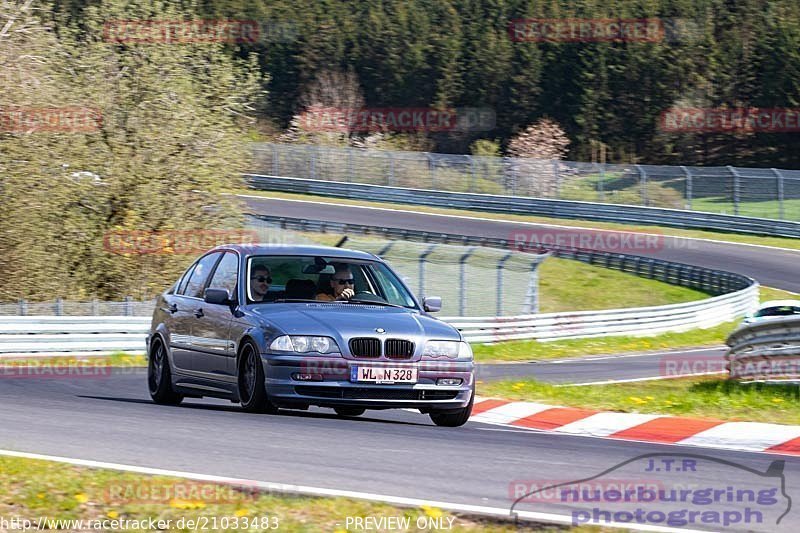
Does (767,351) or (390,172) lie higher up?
(767,351)

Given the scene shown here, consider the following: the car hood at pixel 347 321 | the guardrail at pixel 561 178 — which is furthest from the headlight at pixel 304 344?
the guardrail at pixel 561 178

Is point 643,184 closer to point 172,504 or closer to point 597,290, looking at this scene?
point 597,290

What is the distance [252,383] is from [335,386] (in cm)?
76

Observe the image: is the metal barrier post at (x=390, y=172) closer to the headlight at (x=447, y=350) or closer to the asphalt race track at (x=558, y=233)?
the asphalt race track at (x=558, y=233)

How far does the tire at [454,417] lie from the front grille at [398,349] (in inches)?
30.6

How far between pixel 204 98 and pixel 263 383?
21.7 metres

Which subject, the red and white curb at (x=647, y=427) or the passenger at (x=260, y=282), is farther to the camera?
the passenger at (x=260, y=282)

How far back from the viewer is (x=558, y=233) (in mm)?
46500

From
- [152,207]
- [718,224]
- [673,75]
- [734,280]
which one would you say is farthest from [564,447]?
→ [673,75]

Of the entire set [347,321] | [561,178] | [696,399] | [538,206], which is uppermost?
[347,321]

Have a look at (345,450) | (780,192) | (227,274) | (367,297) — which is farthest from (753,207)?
(345,450)

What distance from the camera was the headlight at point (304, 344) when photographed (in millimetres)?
9453

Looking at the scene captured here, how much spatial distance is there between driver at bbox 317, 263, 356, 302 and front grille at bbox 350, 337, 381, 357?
3.40 feet

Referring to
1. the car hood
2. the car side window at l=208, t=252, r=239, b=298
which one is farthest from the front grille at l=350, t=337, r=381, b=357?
the car side window at l=208, t=252, r=239, b=298
